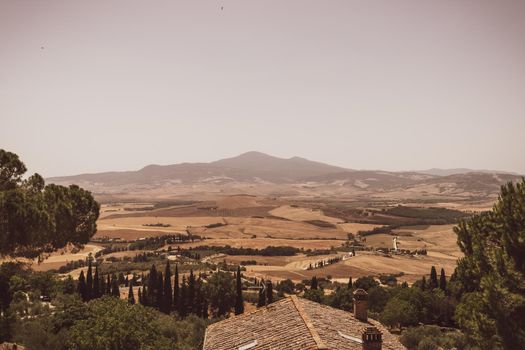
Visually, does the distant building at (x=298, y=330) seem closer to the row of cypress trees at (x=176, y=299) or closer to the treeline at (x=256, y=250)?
the row of cypress trees at (x=176, y=299)

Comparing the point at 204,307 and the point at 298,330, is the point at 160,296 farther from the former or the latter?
the point at 298,330

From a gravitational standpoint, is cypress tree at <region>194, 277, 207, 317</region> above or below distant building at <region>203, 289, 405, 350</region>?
below

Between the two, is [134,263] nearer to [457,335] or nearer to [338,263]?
[338,263]

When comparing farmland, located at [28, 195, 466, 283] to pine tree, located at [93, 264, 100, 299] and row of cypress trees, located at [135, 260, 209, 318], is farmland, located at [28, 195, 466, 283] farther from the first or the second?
pine tree, located at [93, 264, 100, 299]

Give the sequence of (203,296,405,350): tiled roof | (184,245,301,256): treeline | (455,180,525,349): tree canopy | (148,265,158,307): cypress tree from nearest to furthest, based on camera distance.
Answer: (203,296,405,350): tiled roof, (455,180,525,349): tree canopy, (148,265,158,307): cypress tree, (184,245,301,256): treeline

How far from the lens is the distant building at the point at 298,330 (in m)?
20.6

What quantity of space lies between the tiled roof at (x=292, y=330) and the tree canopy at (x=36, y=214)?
16.6 metres

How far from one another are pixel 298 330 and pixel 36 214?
22.4m

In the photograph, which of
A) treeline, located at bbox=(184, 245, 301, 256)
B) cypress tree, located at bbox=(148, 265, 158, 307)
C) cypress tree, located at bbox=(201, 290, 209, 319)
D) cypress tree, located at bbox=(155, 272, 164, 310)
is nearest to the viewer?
cypress tree, located at bbox=(201, 290, 209, 319)

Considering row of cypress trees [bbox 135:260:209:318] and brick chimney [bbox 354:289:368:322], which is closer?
brick chimney [bbox 354:289:368:322]

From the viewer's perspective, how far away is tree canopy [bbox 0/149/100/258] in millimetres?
32344

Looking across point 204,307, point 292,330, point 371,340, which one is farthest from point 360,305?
point 204,307

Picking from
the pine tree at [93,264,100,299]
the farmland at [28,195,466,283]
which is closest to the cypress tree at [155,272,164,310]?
the pine tree at [93,264,100,299]

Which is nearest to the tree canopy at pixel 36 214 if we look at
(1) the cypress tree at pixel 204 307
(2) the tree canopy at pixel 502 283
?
(1) the cypress tree at pixel 204 307
